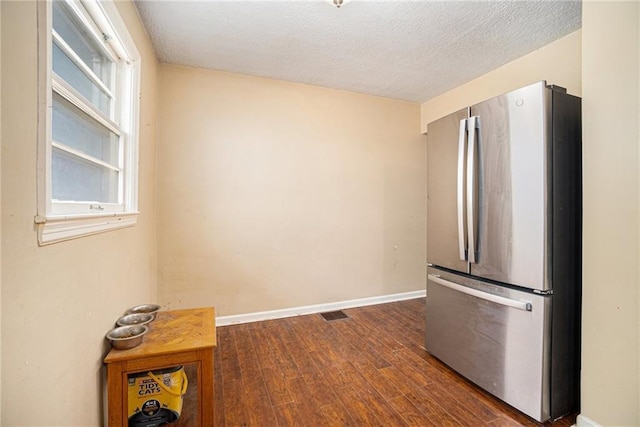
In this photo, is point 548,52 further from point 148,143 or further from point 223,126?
point 148,143

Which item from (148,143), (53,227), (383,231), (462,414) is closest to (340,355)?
(462,414)

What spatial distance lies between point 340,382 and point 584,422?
1.36 meters

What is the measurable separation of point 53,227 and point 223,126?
7.26 ft

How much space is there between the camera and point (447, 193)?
2.08 metres

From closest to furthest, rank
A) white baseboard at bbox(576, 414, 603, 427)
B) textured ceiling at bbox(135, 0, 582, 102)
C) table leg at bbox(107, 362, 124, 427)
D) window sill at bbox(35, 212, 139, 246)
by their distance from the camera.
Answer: window sill at bbox(35, 212, 139, 246) → table leg at bbox(107, 362, 124, 427) → white baseboard at bbox(576, 414, 603, 427) → textured ceiling at bbox(135, 0, 582, 102)

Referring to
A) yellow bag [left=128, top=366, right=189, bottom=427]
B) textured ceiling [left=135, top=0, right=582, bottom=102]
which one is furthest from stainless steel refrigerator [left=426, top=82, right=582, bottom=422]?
yellow bag [left=128, top=366, right=189, bottom=427]

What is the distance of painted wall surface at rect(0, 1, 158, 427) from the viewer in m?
0.72

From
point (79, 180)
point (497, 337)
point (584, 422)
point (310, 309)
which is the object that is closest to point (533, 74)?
point (497, 337)

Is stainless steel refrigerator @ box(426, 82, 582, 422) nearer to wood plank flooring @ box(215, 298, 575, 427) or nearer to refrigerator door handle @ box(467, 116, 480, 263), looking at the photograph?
refrigerator door handle @ box(467, 116, 480, 263)

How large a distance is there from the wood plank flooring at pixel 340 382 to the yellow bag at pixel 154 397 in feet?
0.92

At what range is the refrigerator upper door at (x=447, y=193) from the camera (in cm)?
193

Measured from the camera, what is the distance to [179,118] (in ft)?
9.03

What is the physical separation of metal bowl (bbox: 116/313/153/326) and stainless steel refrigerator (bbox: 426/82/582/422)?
206cm

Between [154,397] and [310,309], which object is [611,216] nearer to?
[154,397]
